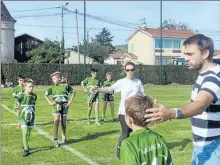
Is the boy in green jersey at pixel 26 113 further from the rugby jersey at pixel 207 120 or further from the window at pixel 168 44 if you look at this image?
the window at pixel 168 44

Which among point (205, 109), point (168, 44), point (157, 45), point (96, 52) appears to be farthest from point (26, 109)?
point (96, 52)

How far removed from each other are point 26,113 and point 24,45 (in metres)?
59.2

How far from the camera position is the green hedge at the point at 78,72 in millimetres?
40875

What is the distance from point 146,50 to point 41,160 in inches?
2755

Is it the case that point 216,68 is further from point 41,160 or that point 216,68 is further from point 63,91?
point 63,91

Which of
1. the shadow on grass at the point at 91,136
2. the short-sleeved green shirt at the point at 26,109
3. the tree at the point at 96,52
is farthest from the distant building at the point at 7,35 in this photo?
the short-sleeved green shirt at the point at 26,109

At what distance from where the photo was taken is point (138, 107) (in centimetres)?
293

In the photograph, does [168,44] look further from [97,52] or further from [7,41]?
[7,41]

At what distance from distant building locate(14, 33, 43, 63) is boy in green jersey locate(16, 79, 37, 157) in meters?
57.3

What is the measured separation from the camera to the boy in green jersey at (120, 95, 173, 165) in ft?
9.69

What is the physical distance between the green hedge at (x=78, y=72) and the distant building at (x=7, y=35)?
59.4ft

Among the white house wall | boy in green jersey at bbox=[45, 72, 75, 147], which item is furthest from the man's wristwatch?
the white house wall

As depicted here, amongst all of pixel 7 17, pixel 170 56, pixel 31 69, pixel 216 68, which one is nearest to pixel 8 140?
pixel 216 68

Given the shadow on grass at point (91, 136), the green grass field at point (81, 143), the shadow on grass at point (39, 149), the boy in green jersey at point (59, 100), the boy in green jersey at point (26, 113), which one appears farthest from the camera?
the shadow on grass at point (91, 136)
